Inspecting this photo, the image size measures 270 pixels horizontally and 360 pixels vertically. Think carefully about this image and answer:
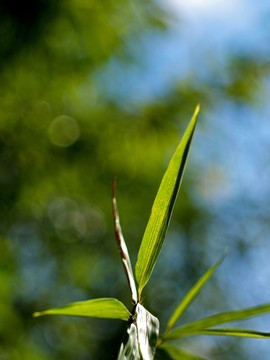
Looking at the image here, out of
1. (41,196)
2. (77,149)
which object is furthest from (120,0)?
(41,196)

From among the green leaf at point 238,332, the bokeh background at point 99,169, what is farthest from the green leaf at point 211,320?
the bokeh background at point 99,169

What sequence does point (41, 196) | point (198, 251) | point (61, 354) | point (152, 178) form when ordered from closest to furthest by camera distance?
1. point (41, 196)
2. point (61, 354)
3. point (152, 178)
4. point (198, 251)

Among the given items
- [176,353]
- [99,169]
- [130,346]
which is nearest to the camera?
[130,346]

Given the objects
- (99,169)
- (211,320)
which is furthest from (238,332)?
(99,169)

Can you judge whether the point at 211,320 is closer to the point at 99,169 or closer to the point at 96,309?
the point at 96,309

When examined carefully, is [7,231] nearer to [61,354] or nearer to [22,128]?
[22,128]

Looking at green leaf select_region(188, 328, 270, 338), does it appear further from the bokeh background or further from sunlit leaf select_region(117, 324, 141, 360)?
the bokeh background

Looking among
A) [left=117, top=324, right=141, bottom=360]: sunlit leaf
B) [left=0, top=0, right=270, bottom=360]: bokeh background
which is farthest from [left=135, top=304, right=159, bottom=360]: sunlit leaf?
[left=0, top=0, right=270, bottom=360]: bokeh background
